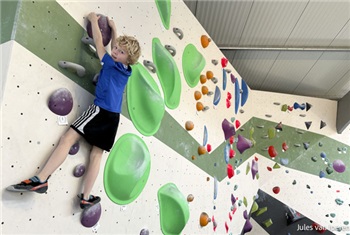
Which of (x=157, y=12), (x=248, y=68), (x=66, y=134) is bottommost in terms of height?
(x=66, y=134)

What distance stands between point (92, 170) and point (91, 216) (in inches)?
9.5

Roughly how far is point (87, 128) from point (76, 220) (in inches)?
18.0

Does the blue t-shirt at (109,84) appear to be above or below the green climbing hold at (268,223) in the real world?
above

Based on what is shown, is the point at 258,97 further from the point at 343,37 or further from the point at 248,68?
the point at 343,37

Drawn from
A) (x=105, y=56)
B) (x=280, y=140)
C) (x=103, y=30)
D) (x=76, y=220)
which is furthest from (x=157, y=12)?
(x=280, y=140)

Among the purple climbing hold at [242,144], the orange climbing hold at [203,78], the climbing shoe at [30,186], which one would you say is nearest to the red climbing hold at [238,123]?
the purple climbing hold at [242,144]

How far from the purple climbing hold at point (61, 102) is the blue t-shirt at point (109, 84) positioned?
0.43 ft

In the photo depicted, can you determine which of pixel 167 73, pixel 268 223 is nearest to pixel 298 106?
pixel 268 223

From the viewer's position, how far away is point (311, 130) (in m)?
5.33

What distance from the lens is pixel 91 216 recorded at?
4.87 feet

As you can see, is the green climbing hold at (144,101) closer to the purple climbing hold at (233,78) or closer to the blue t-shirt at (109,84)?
the blue t-shirt at (109,84)

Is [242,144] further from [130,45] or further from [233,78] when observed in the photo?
[130,45]

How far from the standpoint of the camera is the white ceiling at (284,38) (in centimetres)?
352

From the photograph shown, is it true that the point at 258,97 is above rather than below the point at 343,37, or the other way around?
below
